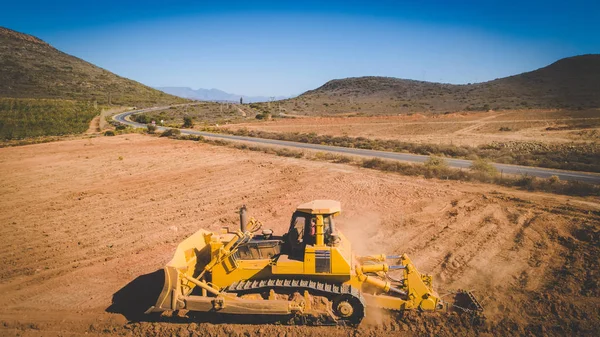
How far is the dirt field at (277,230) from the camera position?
7.41 m

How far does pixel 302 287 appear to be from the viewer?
22.6 ft

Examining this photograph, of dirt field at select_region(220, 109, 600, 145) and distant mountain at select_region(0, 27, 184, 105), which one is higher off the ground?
distant mountain at select_region(0, 27, 184, 105)

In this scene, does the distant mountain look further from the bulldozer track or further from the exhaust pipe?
the bulldozer track

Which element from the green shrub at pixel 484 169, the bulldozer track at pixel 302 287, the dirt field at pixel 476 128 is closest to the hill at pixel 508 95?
the dirt field at pixel 476 128

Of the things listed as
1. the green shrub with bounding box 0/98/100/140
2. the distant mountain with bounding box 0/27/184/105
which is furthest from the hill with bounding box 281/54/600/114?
the distant mountain with bounding box 0/27/184/105

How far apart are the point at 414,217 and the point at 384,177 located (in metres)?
6.79

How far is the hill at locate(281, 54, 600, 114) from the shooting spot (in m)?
75.1

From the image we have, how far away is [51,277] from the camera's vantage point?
9586mm

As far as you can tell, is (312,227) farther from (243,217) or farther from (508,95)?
(508,95)

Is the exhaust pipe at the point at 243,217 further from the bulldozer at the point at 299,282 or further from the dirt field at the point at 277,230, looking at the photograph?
the dirt field at the point at 277,230

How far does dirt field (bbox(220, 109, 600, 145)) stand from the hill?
18.3m

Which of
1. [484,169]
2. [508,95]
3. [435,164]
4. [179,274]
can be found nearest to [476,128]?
[435,164]

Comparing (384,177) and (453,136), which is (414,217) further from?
(453,136)

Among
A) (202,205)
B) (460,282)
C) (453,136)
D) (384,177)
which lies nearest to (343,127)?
(453,136)
